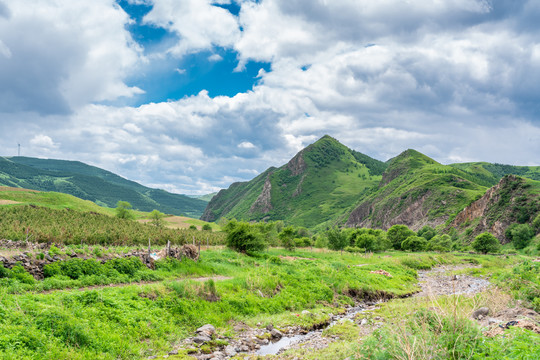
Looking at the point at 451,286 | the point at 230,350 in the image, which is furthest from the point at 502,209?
the point at 230,350

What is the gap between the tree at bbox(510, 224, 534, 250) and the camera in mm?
101938

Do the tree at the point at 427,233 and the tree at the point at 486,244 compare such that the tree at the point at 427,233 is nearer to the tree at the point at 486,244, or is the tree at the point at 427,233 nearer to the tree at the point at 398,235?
the tree at the point at 398,235

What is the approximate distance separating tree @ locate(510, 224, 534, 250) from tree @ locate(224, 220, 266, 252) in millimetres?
98669

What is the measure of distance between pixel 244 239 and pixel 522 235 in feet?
336

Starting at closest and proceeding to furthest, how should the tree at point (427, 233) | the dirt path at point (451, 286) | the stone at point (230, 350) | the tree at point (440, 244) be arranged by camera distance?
the stone at point (230, 350) < the dirt path at point (451, 286) < the tree at point (440, 244) < the tree at point (427, 233)

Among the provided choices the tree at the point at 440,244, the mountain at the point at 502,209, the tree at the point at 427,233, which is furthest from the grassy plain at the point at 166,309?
the tree at the point at 427,233

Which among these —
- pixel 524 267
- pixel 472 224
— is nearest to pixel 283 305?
pixel 524 267

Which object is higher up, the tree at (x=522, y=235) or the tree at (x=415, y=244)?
the tree at (x=522, y=235)

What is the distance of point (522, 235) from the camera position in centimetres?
10281

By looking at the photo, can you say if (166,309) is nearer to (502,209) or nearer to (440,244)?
(440,244)

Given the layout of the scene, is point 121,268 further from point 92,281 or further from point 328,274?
point 328,274

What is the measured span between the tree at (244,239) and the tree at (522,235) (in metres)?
98.7

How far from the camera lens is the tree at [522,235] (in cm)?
10194

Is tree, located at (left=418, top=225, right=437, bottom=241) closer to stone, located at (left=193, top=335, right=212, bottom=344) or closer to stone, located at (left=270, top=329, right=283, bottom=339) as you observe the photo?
stone, located at (left=270, top=329, right=283, bottom=339)
